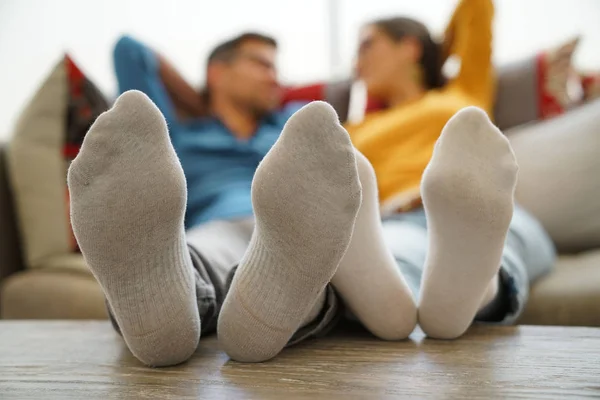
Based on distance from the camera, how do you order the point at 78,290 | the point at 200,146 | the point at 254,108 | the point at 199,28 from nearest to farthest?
the point at 78,290 → the point at 200,146 → the point at 254,108 → the point at 199,28

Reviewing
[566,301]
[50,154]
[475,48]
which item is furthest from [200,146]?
[566,301]

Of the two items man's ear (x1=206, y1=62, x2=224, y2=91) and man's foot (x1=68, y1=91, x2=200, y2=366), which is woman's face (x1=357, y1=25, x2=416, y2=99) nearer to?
man's ear (x1=206, y1=62, x2=224, y2=91)

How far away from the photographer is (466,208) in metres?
0.54

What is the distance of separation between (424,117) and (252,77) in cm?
40

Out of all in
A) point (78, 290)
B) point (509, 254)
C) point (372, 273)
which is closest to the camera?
point (372, 273)

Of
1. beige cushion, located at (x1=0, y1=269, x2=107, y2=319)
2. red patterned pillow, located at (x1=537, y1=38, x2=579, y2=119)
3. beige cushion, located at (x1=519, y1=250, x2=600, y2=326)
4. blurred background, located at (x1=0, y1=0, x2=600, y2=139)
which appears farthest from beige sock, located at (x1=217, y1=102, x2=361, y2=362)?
blurred background, located at (x1=0, y1=0, x2=600, y2=139)

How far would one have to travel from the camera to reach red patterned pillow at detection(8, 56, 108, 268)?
1.15 meters

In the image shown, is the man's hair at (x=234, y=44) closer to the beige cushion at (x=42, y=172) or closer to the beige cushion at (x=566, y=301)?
the beige cushion at (x=42, y=172)

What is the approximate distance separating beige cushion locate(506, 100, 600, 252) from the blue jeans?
0.68 feet

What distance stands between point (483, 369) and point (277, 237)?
24 centimetres

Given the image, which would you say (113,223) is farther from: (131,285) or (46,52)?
(46,52)

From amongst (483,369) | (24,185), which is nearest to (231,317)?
(483,369)

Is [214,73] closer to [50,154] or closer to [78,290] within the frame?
[50,154]

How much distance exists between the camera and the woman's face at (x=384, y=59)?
3.89 feet
